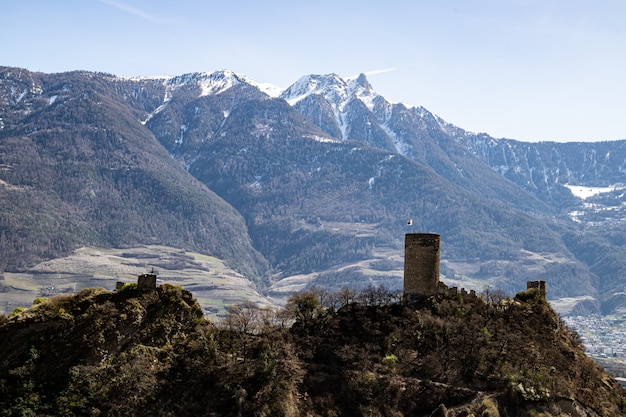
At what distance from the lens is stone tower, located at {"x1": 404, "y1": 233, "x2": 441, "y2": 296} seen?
9694 centimetres

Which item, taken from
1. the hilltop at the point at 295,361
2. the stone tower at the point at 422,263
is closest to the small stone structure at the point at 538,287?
the hilltop at the point at 295,361

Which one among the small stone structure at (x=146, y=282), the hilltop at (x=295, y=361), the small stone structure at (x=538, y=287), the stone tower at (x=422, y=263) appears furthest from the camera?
the small stone structure at (x=538, y=287)

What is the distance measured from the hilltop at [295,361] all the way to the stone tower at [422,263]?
5.19ft

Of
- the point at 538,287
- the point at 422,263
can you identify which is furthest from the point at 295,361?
the point at 538,287

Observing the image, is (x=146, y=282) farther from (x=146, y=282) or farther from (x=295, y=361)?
(x=295, y=361)

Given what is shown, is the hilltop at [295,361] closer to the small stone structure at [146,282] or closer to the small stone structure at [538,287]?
the small stone structure at [146,282]

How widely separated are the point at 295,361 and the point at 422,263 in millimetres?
21297

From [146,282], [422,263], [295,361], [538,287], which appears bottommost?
[295,361]

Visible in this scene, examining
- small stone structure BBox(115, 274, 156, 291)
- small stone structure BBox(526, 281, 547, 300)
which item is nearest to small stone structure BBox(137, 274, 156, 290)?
small stone structure BBox(115, 274, 156, 291)

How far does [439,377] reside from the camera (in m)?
85.2

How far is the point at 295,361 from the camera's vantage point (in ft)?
276

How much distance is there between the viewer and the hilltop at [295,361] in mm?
73875

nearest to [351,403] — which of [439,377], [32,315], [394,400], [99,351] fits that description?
[394,400]

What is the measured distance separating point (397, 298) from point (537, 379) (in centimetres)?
2863
